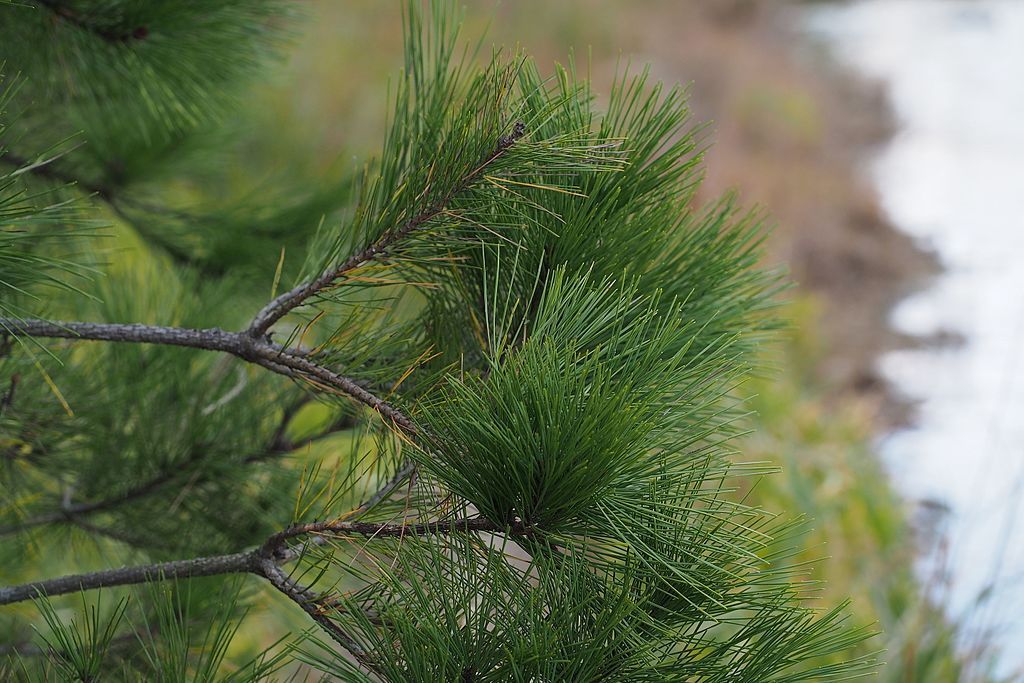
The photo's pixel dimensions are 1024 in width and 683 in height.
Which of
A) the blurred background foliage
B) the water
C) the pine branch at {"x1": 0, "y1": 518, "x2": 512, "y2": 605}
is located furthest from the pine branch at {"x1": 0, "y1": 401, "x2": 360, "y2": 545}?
the water

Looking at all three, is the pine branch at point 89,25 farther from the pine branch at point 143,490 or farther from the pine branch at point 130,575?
the pine branch at point 130,575

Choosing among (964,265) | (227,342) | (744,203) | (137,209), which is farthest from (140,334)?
(964,265)

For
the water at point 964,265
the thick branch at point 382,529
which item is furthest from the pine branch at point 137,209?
the water at point 964,265

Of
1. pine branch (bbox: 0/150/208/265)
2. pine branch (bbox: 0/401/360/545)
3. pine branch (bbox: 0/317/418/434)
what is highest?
pine branch (bbox: 0/150/208/265)

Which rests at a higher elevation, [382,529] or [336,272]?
[336,272]

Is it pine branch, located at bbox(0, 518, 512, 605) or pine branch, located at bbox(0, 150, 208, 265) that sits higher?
pine branch, located at bbox(0, 150, 208, 265)

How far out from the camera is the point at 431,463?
0.56 m

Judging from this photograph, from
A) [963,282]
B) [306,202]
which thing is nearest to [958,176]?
[963,282]

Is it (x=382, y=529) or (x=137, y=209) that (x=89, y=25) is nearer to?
(x=137, y=209)

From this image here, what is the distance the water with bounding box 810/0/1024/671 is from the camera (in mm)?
2666

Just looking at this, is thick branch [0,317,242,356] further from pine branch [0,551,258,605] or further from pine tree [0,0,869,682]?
pine branch [0,551,258,605]

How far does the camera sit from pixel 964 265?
5520mm

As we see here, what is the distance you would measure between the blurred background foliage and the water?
17cm

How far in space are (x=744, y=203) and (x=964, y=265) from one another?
139 centimetres
